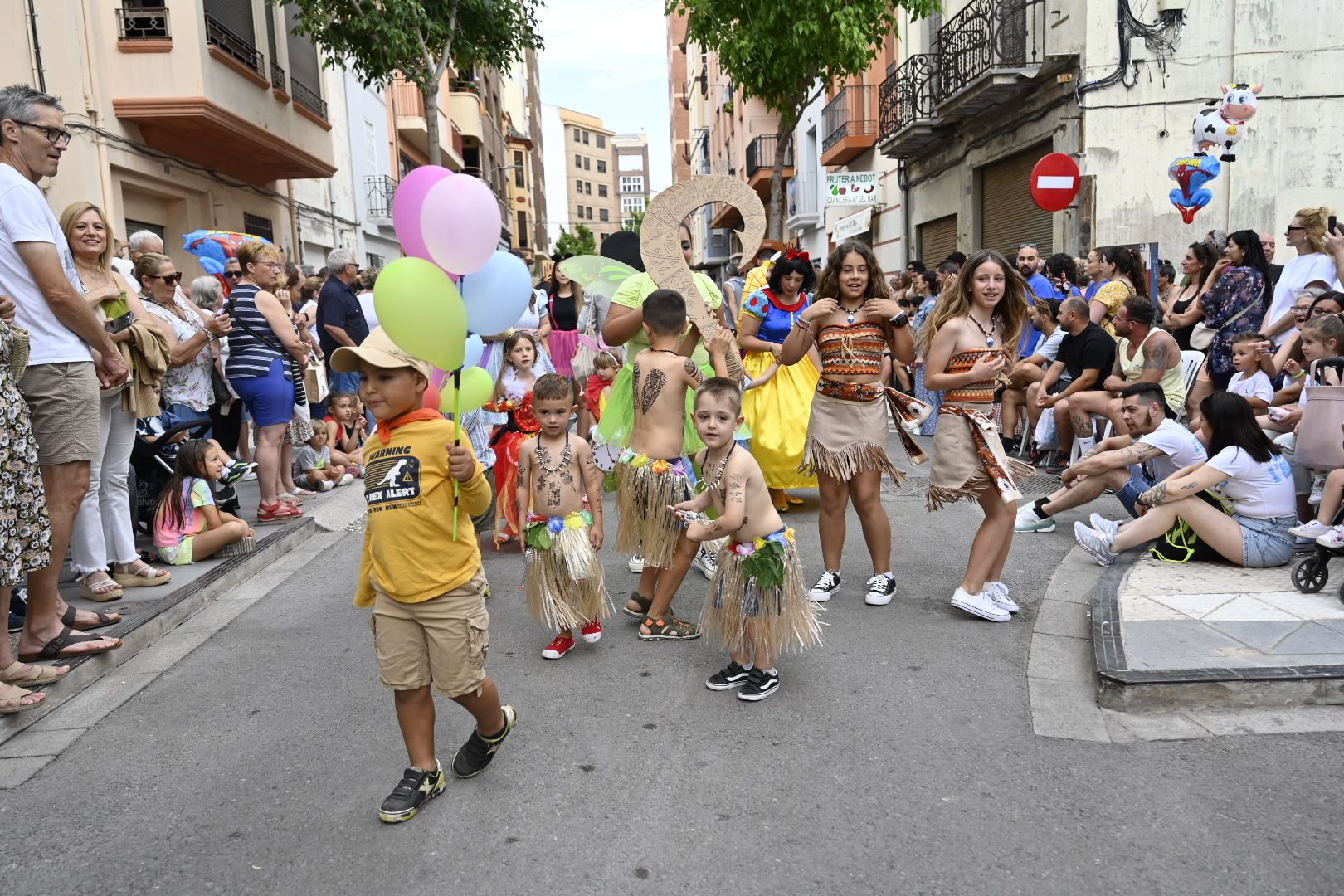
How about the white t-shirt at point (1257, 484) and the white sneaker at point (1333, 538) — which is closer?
the white sneaker at point (1333, 538)

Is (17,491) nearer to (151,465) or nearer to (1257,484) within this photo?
(151,465)

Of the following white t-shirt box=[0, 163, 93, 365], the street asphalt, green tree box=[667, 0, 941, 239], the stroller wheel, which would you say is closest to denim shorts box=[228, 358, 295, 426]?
white t-shirt box=[0, 163, 93, 365]

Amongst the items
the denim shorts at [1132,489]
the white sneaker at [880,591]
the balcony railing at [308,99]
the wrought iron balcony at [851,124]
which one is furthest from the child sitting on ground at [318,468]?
the wrought iron balcony at [851,124]

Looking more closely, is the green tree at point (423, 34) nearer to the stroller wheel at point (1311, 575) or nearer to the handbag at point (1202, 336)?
the handbag at point (1202, 336)

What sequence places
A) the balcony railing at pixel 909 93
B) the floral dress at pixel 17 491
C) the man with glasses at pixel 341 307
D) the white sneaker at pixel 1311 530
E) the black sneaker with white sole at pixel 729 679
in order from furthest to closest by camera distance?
1. the balcony railing at pixel 909 93
2. the man with glasses at pixel 341 307
3. the white sneaker at pixel 1311 530
4. the black sneaker with white sole at pixel 729 679
5. the floral dress at pixel 17 491

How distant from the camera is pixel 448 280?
9.96ft

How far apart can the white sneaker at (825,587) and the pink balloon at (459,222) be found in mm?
2746

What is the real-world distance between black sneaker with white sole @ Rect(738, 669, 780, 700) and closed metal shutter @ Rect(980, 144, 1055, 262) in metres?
12.6

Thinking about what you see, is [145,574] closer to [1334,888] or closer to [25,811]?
[25,811]

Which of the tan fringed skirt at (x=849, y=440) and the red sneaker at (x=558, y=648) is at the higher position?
the tan fringed skirt at (x=849, y=440)

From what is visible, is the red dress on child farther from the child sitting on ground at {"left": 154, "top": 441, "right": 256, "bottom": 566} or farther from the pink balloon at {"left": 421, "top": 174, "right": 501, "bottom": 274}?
the pink balloon at {"left": 421, "top": 174, "right": 501, "bottom": 274}

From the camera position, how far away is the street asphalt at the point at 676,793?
2631 millimetres

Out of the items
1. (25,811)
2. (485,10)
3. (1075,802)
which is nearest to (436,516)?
(25,811)

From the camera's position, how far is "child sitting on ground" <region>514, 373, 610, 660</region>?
432cm
